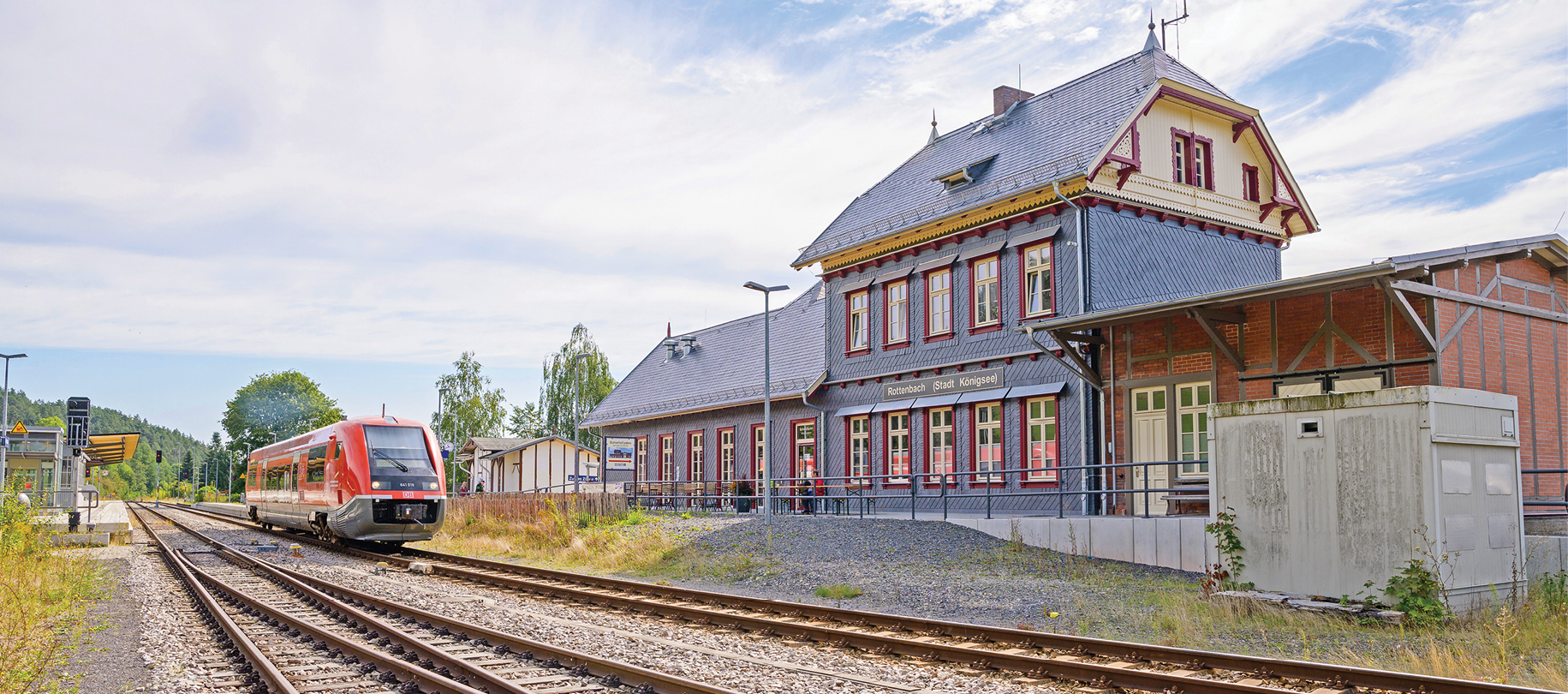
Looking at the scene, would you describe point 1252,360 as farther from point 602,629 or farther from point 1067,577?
point 602,629

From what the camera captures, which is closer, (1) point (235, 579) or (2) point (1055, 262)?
(1) point (235, 579)

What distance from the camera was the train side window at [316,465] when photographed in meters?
24.7

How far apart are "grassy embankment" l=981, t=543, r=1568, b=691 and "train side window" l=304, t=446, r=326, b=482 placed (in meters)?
17.5

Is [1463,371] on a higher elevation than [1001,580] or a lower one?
higher

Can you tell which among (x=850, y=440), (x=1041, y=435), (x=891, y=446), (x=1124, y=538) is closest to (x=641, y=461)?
(x=850, y=440)

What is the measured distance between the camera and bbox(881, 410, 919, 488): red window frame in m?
26.4

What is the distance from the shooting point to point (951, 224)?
25453 mm

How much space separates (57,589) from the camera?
48.6ft

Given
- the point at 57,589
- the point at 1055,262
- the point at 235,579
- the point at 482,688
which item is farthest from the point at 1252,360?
the point at 57,589

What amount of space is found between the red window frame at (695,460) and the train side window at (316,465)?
1176cm

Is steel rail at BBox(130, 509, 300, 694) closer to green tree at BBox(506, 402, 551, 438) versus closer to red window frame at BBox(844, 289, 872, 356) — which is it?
red window frame at BBox(844, 289, 872, 356)

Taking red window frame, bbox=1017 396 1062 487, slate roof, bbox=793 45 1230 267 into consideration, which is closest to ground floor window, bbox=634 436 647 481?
slate roof, bbox=793 45 1230 267

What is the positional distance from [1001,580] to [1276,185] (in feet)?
47.9

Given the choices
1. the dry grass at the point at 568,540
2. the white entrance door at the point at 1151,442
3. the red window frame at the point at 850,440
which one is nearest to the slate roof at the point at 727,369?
the red window frame at the point at 850,440
